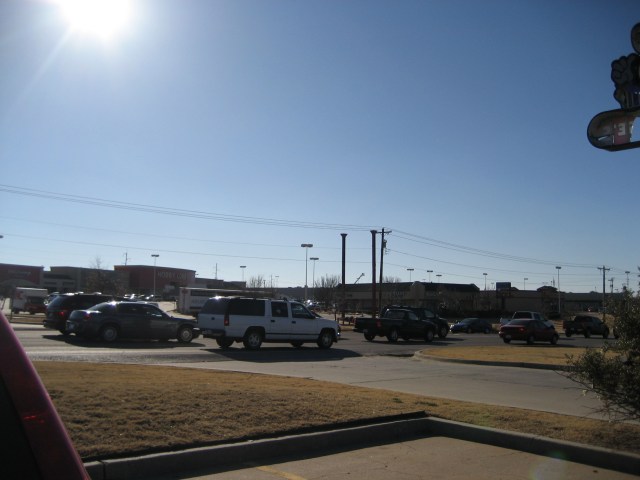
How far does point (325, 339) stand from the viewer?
2422 cm

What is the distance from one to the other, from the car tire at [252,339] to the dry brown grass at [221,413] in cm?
1155

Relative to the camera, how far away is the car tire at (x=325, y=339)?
24.1 metres

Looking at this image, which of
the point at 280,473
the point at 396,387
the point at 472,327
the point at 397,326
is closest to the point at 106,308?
the point at 396,387

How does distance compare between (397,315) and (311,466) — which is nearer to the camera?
(311,466)

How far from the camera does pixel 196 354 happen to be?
19578 mm

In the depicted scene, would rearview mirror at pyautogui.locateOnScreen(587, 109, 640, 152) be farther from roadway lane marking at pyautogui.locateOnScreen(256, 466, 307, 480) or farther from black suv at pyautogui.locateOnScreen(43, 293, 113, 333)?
black suv at pyautogui.locateOnScreen(43, 293, 113, 333)

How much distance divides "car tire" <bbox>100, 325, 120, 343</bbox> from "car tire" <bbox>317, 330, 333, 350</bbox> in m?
7.69

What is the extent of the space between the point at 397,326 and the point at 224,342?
1175 cm

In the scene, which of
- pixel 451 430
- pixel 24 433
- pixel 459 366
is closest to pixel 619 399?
pixel 451 430

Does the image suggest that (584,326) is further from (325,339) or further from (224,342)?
(224,342)

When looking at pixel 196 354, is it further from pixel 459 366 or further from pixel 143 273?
pixel 143 273

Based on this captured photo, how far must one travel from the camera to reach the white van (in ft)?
71.2

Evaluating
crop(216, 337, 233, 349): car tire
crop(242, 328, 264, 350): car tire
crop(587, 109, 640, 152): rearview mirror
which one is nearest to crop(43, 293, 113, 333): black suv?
crop(216, 337, 233, 349): car tire

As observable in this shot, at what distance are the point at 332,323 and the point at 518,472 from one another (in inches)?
715
